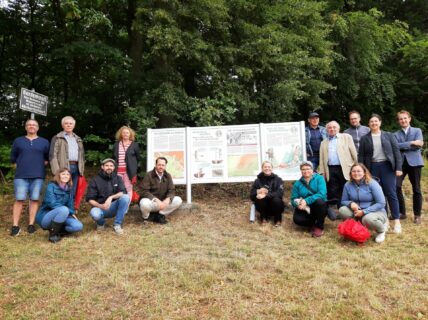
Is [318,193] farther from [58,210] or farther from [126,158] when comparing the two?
[58,210]

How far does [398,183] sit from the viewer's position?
21.3 feet

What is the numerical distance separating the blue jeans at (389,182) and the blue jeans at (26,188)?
230 inches

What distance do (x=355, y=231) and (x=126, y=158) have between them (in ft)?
13.6

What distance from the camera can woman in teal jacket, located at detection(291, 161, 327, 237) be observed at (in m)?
5.94

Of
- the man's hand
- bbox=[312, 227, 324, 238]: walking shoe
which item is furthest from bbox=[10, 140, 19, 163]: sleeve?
bbox=[312, 227, 324, 238]: walking shoe

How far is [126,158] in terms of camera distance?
6.84 metres

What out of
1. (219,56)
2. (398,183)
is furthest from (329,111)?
(398,183)

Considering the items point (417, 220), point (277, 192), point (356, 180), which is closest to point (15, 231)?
point (277, 192)

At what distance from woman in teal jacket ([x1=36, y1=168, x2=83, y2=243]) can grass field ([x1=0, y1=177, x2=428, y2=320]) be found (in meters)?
0.22

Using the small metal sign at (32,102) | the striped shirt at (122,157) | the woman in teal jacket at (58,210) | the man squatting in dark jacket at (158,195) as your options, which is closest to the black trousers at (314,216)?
the man squatting in dark jacket at (158,195)

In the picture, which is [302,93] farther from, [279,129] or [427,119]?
[427,119]

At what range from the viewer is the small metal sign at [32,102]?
6.64 metres

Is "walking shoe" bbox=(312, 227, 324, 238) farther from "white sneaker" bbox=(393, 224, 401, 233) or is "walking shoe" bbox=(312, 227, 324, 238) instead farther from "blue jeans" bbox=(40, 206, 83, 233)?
"blue jeans" bbox=(40, 206, 83, 233)

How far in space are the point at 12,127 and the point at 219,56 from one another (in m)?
8.87
